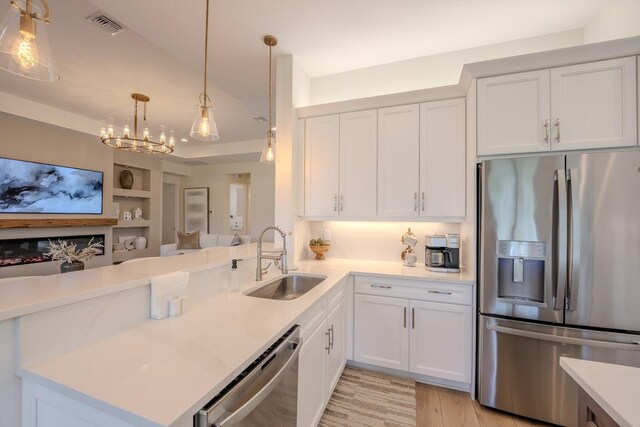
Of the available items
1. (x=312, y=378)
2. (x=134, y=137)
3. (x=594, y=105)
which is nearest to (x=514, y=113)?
(x=594, y=105)

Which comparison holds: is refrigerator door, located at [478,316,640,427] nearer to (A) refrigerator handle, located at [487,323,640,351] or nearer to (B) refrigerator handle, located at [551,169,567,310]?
(A) refrigerator handle, located at [487,323,640,351]

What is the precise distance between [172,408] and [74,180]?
234 inches

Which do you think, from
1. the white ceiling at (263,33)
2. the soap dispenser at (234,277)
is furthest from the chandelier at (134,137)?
the soap dispenser at (234,277)

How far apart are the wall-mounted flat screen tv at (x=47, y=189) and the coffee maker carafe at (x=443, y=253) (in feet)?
19.5

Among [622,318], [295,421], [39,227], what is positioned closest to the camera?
[295,421]

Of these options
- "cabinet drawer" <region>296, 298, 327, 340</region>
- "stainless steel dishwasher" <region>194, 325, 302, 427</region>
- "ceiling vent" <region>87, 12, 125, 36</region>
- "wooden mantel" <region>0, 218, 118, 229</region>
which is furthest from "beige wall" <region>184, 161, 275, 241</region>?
"stainless steel dishwasher" <region>194, 325, 302, 427</region>

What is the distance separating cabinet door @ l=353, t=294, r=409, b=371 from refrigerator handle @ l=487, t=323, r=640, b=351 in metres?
0.65

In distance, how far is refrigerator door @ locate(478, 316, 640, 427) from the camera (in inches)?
65.1

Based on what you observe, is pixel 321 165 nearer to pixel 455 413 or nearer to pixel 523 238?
pixel 523 238

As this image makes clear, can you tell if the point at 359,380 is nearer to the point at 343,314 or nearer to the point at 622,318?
the point at 343,314

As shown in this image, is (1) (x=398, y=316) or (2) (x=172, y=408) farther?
(1) (x=398, y=316)

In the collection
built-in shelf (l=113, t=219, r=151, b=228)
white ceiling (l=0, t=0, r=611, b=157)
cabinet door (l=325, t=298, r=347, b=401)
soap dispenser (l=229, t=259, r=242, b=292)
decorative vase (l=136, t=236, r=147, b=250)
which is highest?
white ceiling (l=0, t=0, r=611, b=157)

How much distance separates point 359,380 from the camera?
225 cm

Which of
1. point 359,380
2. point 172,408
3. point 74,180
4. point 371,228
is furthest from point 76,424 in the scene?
point 74,180
